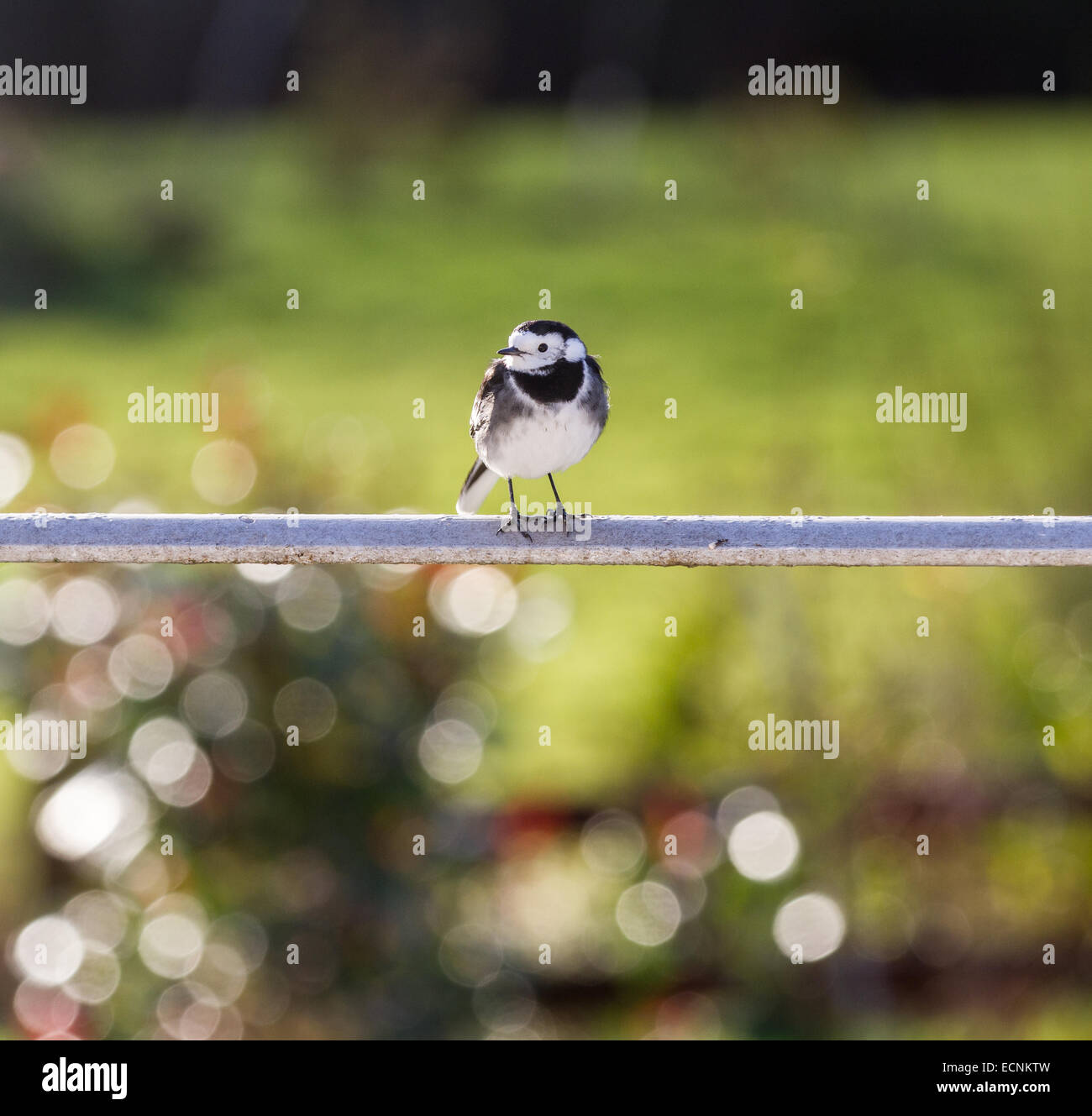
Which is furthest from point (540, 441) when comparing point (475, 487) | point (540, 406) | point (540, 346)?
point (475, 487)

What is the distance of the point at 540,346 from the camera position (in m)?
2.78

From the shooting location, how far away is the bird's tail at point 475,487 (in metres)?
3.02

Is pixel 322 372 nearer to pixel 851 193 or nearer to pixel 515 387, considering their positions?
pixel 851 193

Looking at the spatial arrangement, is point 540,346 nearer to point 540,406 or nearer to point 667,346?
point 540,406

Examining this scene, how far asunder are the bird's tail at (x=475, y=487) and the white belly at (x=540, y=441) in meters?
0.20

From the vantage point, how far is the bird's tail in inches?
119

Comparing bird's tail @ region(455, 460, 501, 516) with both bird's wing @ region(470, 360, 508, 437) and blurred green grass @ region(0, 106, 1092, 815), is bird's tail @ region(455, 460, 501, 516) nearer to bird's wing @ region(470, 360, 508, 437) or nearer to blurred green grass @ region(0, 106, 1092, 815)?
bird's wing @ region(470, 360, 508, 437)

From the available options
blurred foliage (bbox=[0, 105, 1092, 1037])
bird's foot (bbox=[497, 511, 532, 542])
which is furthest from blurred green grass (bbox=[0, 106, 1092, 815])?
bird's foot (bbox=[497, 511, 532, 542])

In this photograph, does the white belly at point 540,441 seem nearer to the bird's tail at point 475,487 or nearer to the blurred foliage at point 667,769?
the bird's tail at point 475,487

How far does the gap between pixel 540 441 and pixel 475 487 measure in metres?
0.35

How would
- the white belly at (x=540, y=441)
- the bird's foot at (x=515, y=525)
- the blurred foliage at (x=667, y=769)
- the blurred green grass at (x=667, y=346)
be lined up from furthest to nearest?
the blurred green grass at (x=667, y=346) < the blurred foliage at (x=667, y=769) < the white belly at (x=540, y=441) < the bird's foot at (x=515, y=525)

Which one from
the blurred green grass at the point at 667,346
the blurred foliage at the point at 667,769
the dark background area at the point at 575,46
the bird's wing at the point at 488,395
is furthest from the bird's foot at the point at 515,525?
the dark background area at the point at 575,46

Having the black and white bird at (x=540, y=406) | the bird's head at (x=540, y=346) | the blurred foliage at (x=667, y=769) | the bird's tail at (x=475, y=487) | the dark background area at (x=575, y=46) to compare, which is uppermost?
the dark background area at (x=575, y=46)
